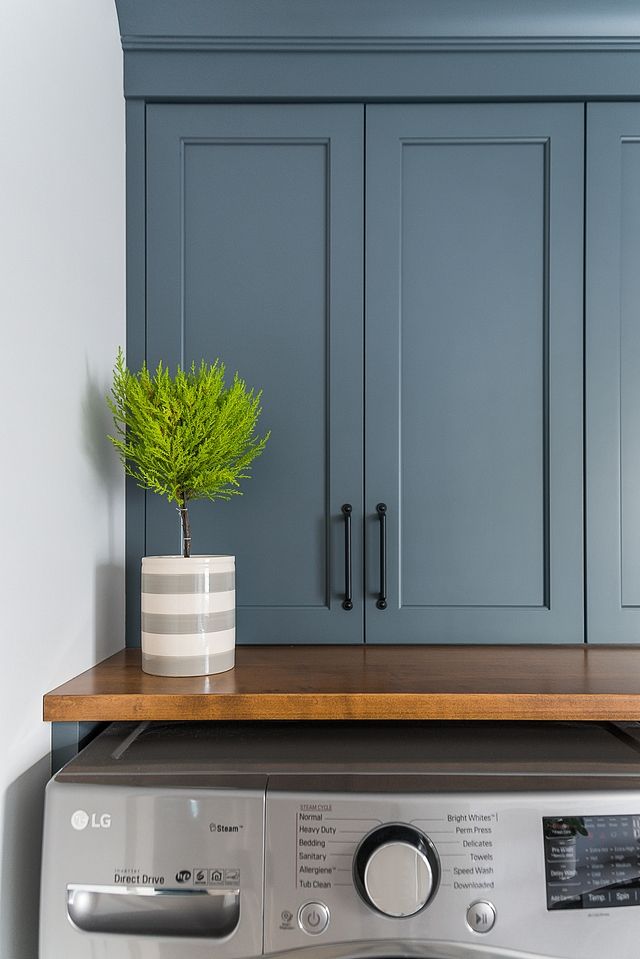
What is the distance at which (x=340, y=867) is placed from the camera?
83 centimetres

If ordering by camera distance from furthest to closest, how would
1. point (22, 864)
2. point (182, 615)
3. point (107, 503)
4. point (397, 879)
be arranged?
point (107, 503), point (182, 615), point (22, 864), point (397, 879)

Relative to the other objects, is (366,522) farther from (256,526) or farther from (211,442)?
(211,442)

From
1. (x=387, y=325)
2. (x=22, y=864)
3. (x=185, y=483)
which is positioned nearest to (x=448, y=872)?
(x=22, y=864)

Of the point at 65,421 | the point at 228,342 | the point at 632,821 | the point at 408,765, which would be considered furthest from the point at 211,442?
the point at 632,821

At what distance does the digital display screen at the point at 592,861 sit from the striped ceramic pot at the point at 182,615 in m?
0.52

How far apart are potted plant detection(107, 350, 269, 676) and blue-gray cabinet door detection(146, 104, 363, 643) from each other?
19 centimetres

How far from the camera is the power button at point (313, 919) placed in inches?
32.1

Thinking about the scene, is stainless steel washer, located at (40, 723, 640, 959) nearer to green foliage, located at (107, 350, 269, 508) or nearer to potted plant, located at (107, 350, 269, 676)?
potted plant, located at (107, 350, 269, 676)

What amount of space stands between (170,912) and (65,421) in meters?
0.67

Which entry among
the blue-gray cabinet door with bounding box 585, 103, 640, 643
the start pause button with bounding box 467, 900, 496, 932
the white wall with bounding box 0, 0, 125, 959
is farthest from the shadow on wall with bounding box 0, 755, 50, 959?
the blue-gray cabinet door with bounding box 585, 103, 640, 643

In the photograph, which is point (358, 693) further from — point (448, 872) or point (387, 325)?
point (387, 325)

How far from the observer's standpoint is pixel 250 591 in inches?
52.4

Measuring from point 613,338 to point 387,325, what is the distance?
0.43 meters

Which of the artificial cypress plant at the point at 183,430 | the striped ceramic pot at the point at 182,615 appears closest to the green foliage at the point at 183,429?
the artificial cypress plant at the point at 183,430
